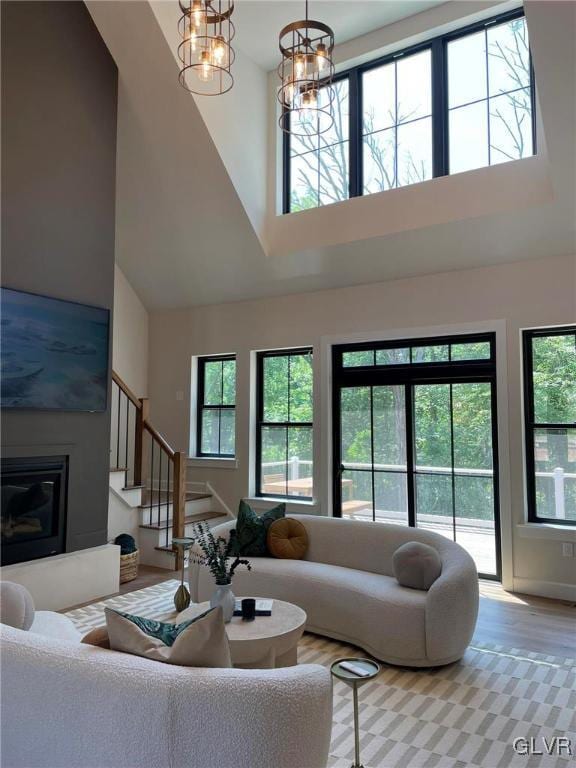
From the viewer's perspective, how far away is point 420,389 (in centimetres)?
565

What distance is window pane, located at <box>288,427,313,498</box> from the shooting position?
6.43m

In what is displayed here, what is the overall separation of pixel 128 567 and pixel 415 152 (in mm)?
4864

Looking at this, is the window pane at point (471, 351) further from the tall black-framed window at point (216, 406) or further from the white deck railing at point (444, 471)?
the tall black-framed window at point (216, 406)

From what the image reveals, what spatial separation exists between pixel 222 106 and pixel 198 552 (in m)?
4.24

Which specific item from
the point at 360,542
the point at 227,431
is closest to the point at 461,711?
the point at 360,542

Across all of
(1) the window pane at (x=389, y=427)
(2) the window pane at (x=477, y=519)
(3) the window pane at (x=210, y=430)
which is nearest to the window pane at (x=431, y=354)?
(1) the window pane at (x=389, y=427)

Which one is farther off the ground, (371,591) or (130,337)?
(130,337)

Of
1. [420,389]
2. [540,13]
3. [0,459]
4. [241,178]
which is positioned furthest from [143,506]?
[540,13]

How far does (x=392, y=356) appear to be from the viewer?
587 centimetres

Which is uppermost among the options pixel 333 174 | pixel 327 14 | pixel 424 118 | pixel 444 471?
pixel 327 14

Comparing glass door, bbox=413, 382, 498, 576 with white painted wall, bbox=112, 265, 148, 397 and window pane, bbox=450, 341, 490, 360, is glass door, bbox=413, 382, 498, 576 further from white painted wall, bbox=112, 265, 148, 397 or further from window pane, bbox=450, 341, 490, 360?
white painted wall, bbox=112, 265, 148, 397

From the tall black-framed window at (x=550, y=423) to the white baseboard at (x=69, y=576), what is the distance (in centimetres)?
382

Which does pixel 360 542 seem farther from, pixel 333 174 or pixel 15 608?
pixel 333 174

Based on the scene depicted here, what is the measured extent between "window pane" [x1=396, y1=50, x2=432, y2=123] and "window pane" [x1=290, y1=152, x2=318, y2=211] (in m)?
1.03
